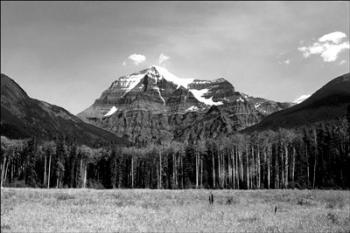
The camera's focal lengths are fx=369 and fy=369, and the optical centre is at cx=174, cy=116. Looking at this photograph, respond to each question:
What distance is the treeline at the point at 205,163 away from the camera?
266 feet

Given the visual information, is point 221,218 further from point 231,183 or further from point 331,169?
point 231,183

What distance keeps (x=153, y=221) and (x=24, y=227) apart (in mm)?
7027

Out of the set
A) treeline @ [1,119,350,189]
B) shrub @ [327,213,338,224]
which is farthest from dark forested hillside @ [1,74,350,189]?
shrub @ [327,213,338,224]

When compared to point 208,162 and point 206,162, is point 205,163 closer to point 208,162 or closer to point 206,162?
point 206,162

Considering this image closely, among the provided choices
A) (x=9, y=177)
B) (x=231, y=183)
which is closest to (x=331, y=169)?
(x=231, y=183)

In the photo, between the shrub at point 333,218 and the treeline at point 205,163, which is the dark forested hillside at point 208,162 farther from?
the shrub at point 333,218

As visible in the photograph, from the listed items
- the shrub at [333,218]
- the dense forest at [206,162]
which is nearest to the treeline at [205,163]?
the dense forest at [206,162]

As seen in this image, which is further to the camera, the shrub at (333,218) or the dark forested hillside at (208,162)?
the dark forested hillside at (208,162)

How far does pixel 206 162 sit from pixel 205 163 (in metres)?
1.05

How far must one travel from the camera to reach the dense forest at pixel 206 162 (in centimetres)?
8112

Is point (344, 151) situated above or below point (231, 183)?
above

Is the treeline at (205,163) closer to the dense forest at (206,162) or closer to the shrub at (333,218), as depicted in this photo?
the dense forest at (206,162)

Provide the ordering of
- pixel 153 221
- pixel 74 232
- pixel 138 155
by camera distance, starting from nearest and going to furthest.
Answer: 1. pixel 74 232
2. pixel 153 221
3. pixel 138 155

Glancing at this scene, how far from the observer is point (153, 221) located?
70.2 ft
